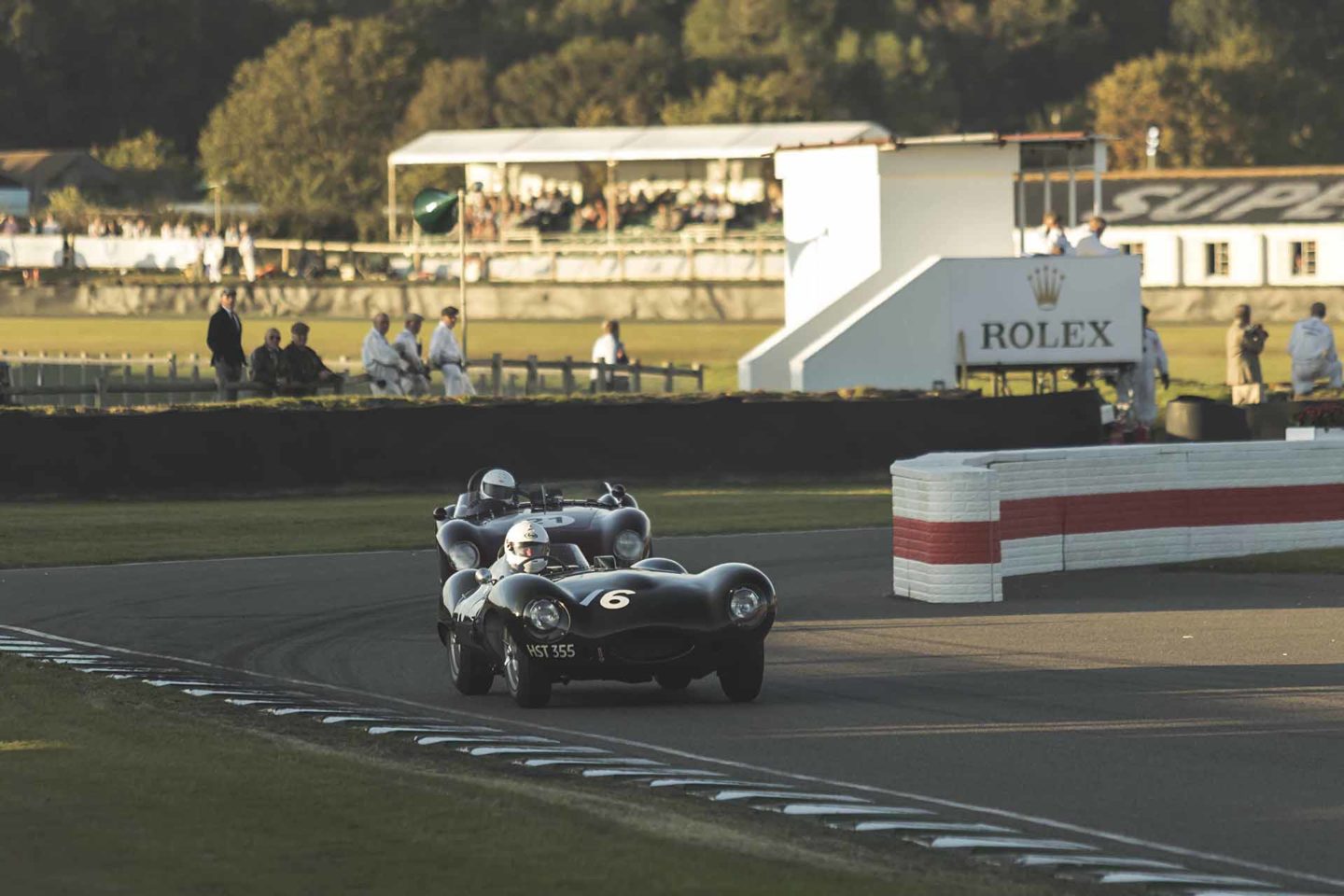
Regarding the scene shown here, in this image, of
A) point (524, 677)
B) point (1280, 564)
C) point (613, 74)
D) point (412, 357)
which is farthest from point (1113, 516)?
point (613, 74)

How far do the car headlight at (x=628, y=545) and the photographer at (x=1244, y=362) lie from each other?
16.9 m

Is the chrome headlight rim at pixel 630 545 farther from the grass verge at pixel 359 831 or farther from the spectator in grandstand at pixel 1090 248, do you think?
the spectator in grandstand at pixel 1090 248

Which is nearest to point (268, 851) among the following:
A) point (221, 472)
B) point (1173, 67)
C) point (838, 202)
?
point (221, 472)

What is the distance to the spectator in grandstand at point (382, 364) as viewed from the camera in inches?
1129

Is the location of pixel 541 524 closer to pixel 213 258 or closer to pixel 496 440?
pixel 496 440

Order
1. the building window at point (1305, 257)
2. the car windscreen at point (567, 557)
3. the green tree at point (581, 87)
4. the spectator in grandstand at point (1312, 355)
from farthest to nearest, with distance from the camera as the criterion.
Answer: the green tree at point (581, 87)
the building window at point (1305, 257)
the spectator in grandstand at point (1312, 355)
the car windscreen at point (567, 557)

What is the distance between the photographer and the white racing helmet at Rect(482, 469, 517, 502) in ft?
50.6

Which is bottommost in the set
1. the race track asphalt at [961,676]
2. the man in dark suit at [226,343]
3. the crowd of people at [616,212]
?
the race track asphalt at [961,676]

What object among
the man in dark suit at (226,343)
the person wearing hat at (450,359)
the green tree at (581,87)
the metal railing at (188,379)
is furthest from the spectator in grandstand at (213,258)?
the green tree at (581,87)

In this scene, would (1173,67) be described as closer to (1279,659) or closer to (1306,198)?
(1306,198)

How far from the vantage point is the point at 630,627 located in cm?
1148

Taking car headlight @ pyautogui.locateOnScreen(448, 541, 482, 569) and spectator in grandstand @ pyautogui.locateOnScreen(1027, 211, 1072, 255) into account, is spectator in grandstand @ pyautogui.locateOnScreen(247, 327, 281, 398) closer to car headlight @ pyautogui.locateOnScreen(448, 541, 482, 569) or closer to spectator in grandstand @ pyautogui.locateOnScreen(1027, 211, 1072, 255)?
spectator in grandstand @ pyautogui.locateOnScreen(1027, 211, 1072, 255)

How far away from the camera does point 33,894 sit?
22.8ft

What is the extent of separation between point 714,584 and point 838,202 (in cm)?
2396
